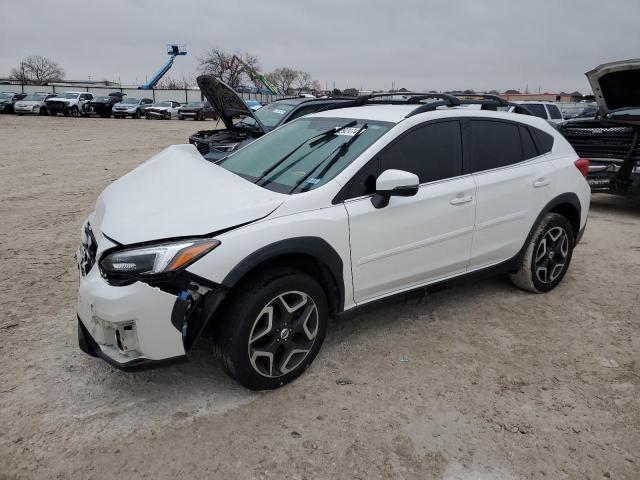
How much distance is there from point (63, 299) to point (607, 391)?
13.3 feet

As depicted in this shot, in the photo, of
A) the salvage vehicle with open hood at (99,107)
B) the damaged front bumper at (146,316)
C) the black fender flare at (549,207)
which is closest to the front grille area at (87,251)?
the damaged front bumper at (146,316)

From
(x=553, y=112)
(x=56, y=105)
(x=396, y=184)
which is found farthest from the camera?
(x=56, y=105)

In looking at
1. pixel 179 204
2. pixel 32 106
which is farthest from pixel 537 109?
pixel 32 106

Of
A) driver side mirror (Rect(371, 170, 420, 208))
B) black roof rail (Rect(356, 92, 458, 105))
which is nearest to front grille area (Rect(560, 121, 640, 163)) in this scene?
black roof rail (Rect(356, 92, 458, 105))

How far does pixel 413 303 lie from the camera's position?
4223 mm

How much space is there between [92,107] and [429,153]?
33.6 meters

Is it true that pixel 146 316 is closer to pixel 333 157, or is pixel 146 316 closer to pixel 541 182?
pixel 333 157

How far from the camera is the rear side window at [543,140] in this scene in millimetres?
4273

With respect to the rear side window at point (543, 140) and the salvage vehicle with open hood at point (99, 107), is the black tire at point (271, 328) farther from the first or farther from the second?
the salvage vehicle with open hood at point (99, 107)

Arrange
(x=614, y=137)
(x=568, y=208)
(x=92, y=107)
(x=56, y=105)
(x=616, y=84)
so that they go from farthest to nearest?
1. (x=92, y=107)
2. (x=56, y=105)
3. (x=614, y=137)
4. (x=616, y=84)
5. (x=568, y=208)

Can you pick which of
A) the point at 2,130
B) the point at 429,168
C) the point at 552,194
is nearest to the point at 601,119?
the point at 552,194

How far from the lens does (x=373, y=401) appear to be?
2908mm

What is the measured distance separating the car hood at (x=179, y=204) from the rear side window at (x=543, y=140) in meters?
2.53

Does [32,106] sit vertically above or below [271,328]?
above
